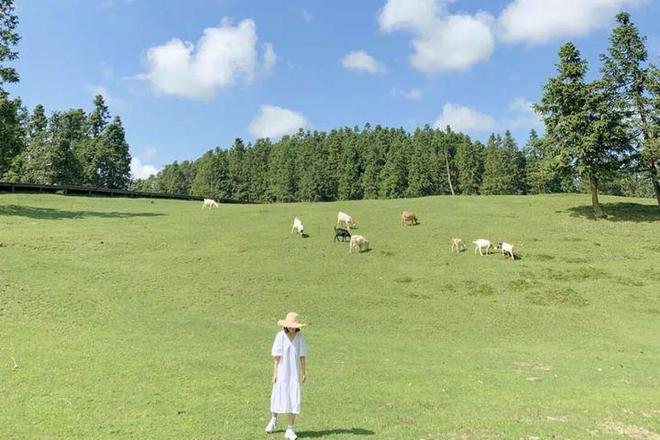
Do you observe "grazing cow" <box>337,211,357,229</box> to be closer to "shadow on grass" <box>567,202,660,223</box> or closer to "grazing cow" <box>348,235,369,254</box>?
"grazing cow" <box>348,235,369,254</box>

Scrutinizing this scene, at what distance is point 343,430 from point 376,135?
462 feet

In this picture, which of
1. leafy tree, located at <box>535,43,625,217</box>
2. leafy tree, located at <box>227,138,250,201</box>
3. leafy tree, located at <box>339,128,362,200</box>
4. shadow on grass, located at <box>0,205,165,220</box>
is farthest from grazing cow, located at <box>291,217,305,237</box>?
leafy tree, located at <box>227,138,250,201</box>

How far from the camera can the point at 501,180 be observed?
106812 mm

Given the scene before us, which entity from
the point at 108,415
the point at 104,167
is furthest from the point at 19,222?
A: the point at 104,167

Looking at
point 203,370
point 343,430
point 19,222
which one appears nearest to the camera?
point 343,430

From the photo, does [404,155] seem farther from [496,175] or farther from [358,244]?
[358,244]

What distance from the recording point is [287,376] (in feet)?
31.6

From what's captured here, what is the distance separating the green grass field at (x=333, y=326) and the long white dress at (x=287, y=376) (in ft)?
2.16

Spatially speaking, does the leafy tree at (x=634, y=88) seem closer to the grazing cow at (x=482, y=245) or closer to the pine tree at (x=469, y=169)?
the grazing cow at (x=482, y=245)

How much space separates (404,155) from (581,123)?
245 feet

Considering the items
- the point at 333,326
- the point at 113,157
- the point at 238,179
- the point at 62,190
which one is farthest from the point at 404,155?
the point at 333,326

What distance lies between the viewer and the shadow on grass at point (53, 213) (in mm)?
39594

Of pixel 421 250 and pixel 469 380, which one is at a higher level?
pixel 421 250

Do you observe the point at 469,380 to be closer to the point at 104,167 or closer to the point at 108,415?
the point at 108,415
